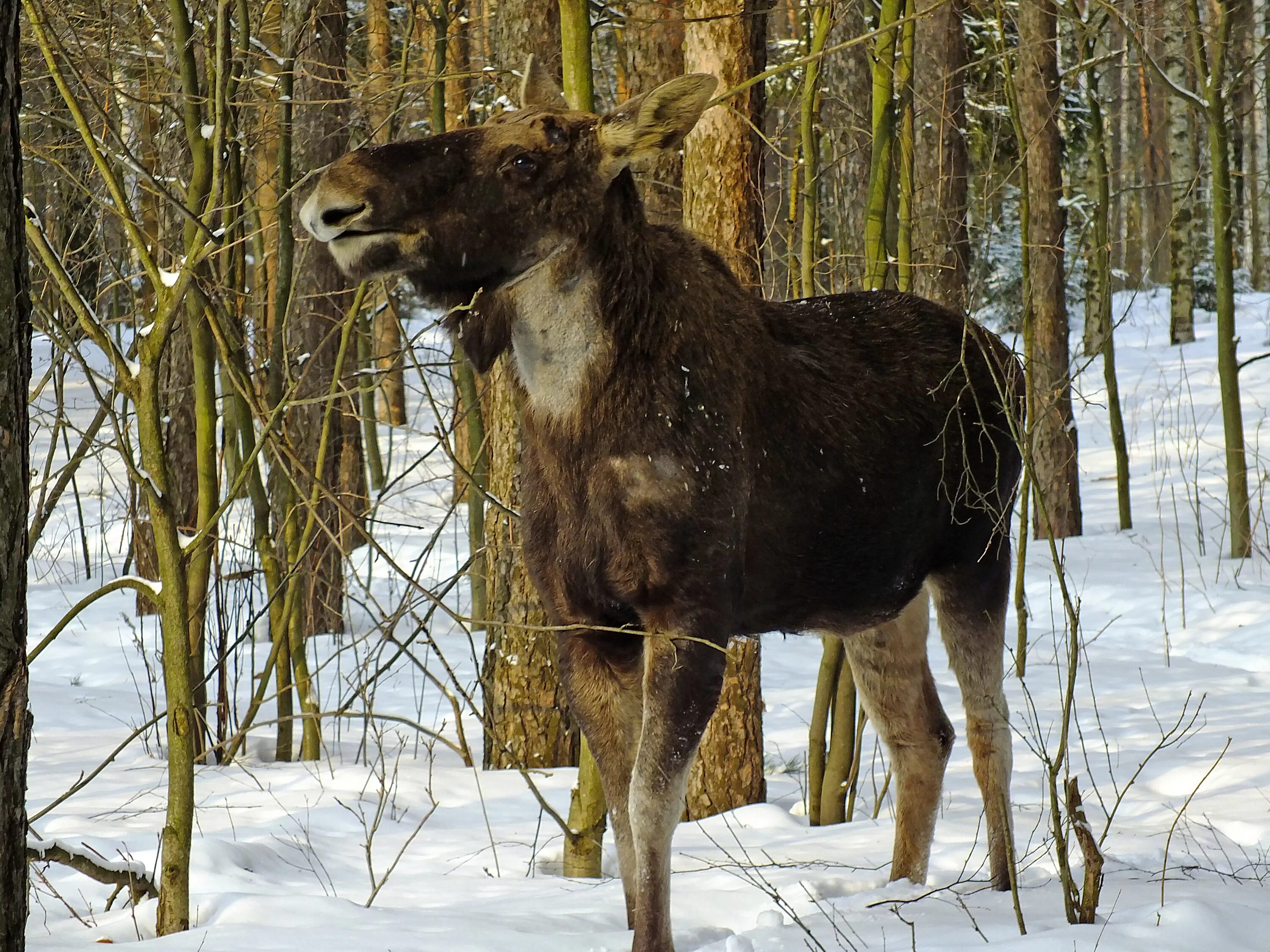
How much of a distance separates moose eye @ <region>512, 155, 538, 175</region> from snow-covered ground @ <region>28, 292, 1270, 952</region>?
1.93 meters

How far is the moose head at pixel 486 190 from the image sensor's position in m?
3.37

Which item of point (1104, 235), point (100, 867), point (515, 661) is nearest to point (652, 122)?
point (100, 867)

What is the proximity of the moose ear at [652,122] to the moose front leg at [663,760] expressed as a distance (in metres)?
1.35

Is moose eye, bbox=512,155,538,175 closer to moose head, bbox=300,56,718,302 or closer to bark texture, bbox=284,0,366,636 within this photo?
moose head, bbox=300,56,718,302

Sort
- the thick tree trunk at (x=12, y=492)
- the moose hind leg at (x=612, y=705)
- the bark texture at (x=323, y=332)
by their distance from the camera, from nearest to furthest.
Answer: the thick tree trunk at (x=12, y=492), the moose hind leg at (x=612, y=705), the bark texture at (x=323, y=332)

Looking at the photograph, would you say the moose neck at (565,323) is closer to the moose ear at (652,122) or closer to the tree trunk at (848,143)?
the moose ear at (652,122)

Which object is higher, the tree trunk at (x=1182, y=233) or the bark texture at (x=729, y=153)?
the tree trunk at (x=1182, y=233)

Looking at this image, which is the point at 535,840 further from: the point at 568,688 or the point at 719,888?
the point at 568,688

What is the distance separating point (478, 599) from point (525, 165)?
6.08 metres

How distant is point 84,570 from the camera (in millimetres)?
13750

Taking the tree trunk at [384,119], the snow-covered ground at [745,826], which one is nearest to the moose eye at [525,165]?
the tree trunk at [384,119]

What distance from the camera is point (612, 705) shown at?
3941mm

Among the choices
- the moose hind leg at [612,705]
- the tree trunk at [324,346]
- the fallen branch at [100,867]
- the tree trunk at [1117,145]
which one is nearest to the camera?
the moose hind leg at [612,705]

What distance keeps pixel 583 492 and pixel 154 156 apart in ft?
15.6
